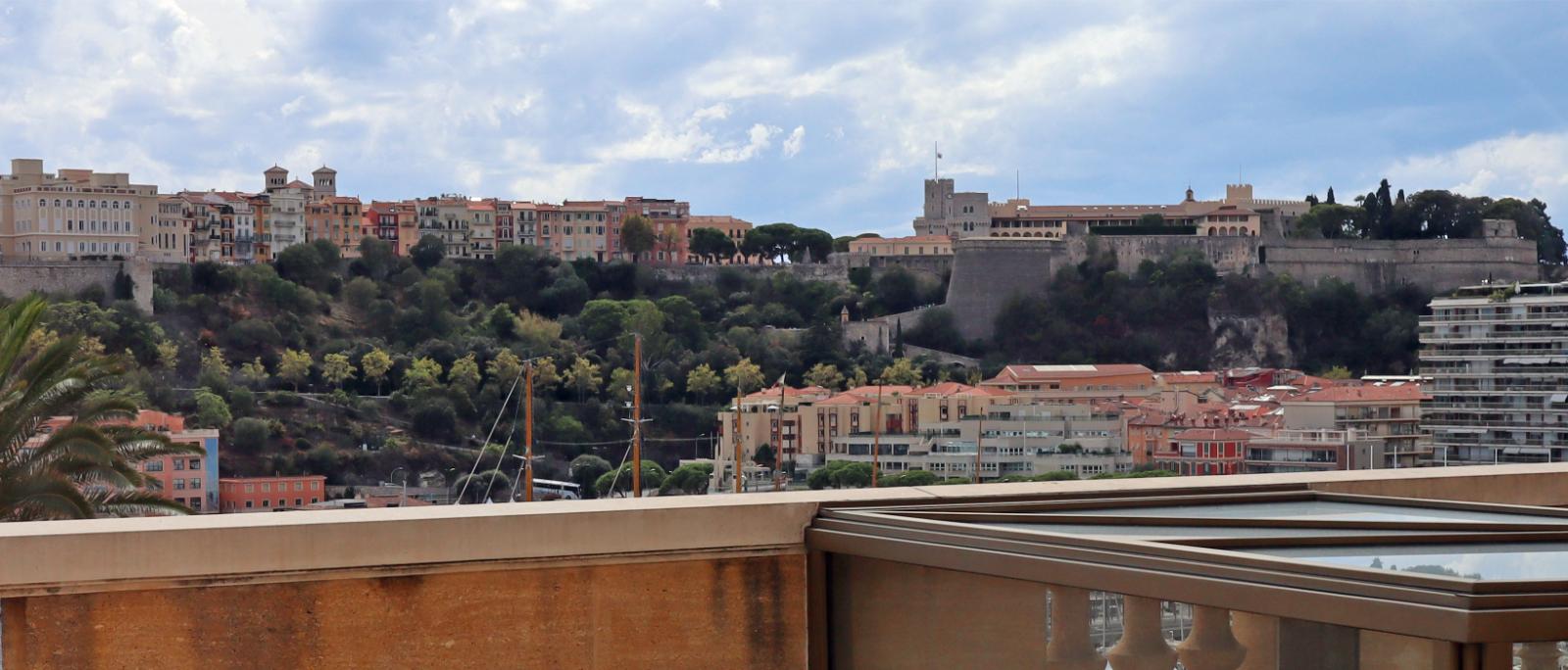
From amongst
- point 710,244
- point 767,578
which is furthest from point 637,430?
point 710,244

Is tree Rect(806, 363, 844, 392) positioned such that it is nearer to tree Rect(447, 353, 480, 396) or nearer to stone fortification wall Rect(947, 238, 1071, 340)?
stone fortification wall Rect(947, 238, 1071, 340)

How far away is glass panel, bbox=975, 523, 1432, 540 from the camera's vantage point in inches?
68.3

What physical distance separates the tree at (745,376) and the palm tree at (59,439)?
37.6 m

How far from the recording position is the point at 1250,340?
168 feet

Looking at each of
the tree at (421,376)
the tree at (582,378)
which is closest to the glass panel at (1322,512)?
the tree at (421,376)

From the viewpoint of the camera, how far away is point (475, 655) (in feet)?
6.53

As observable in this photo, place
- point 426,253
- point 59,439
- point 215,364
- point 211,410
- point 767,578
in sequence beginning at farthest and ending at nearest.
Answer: point 426,253, point 215,364, point 211,410, point 59,439, point 767,578

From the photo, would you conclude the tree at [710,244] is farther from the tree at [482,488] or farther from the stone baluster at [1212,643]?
A: the stone baluster at [1212,643]

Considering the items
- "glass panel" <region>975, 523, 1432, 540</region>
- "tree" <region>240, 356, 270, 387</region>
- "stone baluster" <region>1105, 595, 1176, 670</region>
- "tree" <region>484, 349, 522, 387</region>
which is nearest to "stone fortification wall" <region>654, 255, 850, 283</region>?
"tree" <region>484, 349, 522, 387</region>

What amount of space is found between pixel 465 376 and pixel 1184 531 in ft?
132

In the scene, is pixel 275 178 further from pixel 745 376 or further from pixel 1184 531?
pixel 1184 531

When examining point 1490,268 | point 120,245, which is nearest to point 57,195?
point 120,245

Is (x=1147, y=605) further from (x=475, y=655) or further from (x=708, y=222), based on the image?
(x=708, y=222)

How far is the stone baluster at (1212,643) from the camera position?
5.36ft
